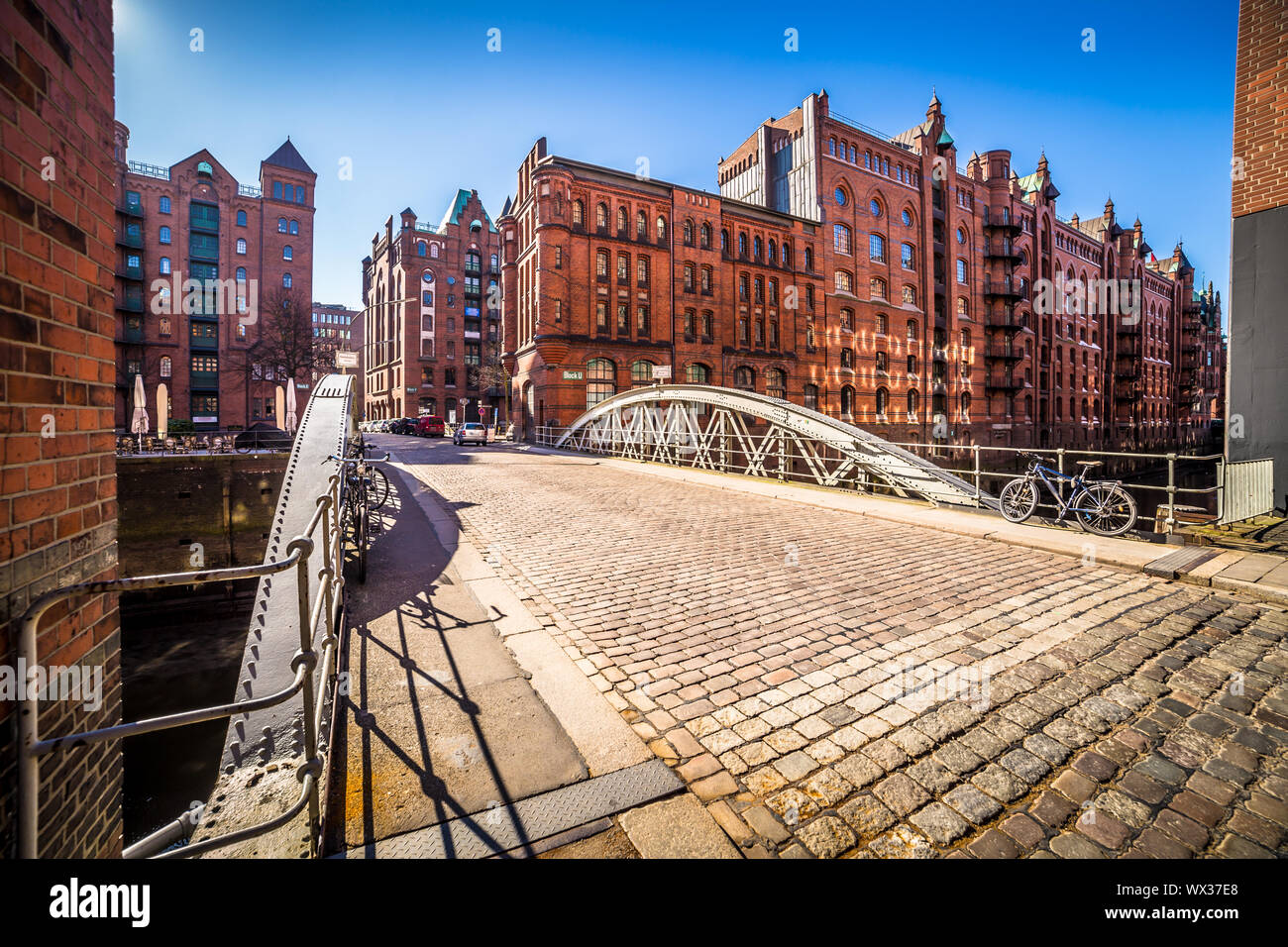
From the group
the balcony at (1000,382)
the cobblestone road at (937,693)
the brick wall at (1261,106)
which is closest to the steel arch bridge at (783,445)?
the cobblestone road at (937,693)

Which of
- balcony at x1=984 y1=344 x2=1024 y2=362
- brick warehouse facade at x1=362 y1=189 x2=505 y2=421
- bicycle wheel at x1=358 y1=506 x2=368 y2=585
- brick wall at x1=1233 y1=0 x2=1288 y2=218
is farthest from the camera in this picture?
brick warehouse facade at x1=362 y1=189 x2=505 y2=421

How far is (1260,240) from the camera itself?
9047 millimetres

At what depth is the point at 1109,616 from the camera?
4.64m

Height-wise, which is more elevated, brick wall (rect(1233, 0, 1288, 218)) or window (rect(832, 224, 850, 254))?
window (rect(832, 224, 850, 254))

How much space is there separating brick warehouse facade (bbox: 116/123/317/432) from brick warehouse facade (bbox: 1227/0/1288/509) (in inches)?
1834

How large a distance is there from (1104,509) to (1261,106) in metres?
7.49

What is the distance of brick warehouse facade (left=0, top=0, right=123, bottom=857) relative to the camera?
5.00 feet

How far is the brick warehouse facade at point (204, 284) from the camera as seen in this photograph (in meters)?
40.9

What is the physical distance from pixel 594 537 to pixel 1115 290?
240 feet

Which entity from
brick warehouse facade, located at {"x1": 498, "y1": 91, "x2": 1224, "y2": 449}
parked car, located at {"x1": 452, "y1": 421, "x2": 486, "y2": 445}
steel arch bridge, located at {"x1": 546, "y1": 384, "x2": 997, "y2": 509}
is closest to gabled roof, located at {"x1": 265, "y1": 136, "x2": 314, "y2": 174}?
brick warehouse facade, located at {"x1": 498, "y1": 91, "x2": 1224, "y2": 449}

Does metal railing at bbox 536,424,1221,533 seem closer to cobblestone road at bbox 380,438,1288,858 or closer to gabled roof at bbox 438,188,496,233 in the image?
cobblestone road at bbox 380,438,1288,858

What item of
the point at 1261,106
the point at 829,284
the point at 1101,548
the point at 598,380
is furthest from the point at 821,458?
the point at 829,284
